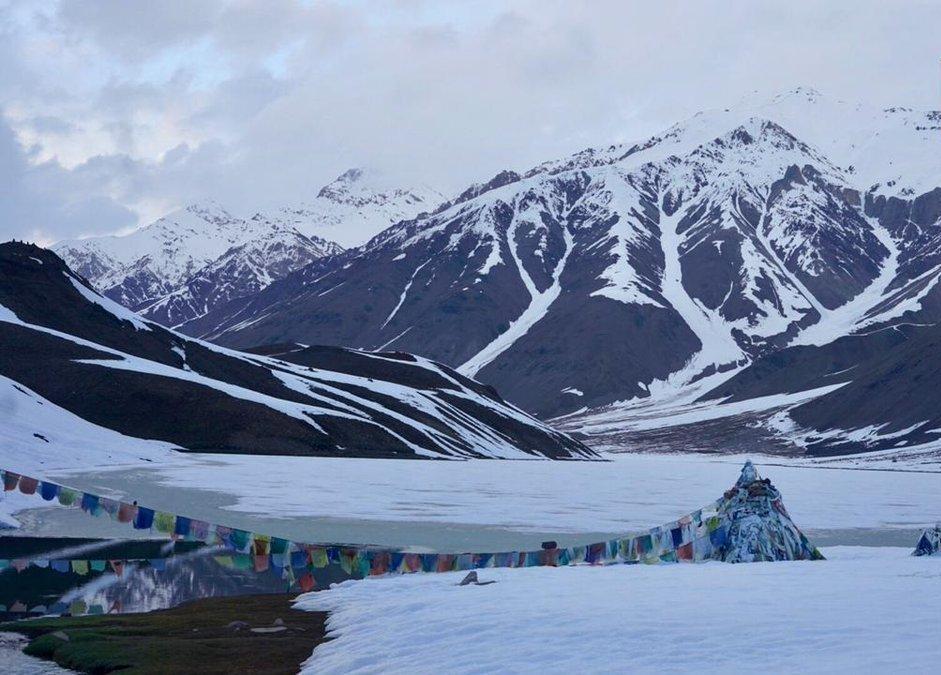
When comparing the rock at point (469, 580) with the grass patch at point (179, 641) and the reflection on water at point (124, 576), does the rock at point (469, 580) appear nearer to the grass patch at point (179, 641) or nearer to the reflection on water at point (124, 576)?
the grass patch at point (179, 641)

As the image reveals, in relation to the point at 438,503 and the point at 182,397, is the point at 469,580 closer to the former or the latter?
the point at 438,503

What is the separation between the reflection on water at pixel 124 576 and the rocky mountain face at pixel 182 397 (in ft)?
149

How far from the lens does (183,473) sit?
79.1 metres

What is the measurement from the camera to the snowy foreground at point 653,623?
1597cm

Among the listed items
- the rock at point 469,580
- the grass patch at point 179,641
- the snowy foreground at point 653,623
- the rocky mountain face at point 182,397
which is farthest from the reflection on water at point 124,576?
the rocky mountain face at point 182,397

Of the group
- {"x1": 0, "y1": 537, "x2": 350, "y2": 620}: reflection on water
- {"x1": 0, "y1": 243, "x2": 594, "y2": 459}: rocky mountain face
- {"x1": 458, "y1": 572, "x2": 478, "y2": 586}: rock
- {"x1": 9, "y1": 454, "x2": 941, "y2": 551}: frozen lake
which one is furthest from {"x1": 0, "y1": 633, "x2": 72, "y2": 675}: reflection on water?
{"x1": 0, "y1": 243, "x2": 594, "y2": 459}: rocky mountain face

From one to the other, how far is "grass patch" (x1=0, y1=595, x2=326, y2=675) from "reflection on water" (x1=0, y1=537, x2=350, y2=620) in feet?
11.4

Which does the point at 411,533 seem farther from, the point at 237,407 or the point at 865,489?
the point at 237,407

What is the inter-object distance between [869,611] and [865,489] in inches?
3168

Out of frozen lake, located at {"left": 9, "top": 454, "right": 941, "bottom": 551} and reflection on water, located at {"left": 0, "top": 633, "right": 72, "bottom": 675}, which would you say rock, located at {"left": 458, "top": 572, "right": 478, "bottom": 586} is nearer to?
reflection on water, located at {"left": 0, "top": 633, "right": 72, "bottom": 675}

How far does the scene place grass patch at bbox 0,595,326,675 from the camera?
63.9 feet

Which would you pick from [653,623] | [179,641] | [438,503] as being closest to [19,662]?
[179,641]

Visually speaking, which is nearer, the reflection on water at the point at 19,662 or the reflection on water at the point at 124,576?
the reflection on water at the point at 19,662

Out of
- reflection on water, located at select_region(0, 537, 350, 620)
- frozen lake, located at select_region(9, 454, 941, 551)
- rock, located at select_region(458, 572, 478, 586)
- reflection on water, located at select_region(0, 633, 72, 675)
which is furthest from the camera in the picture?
frozen lake, located at select_region(9, 454, 941, 551)
